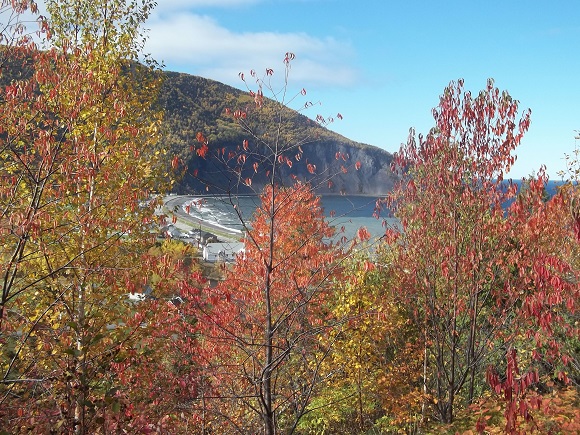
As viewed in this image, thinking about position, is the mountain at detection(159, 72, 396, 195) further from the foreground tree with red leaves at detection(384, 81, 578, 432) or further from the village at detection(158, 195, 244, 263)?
the village at detection(158, 195, 244, 263)

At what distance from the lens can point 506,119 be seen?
877cm

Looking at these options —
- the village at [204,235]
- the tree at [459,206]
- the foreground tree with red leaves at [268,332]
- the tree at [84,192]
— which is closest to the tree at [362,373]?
the foreground tree with red leaves at [268,332]

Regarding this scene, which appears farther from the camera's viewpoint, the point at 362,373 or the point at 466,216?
the point at 362,373

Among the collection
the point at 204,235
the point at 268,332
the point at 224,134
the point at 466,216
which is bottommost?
the point at 204,235

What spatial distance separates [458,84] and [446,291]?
14.2 feet

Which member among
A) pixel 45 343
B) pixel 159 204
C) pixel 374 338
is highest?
pixel 159 204

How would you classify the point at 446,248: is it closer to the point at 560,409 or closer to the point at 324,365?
the point at 560,409

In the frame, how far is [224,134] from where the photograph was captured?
140 metres

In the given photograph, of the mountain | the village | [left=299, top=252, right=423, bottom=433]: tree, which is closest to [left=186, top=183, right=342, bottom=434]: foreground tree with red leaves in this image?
the mountain

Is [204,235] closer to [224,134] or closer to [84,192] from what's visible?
[224,134]

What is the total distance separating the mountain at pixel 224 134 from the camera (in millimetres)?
7715

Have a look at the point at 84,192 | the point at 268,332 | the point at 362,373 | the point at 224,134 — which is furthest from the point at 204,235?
the point at 268,332

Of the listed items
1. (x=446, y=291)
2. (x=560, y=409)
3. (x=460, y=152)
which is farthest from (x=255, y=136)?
(x=560, y=409)

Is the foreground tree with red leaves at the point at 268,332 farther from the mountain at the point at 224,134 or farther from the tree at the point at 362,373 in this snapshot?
the tree at the point at 362,373
